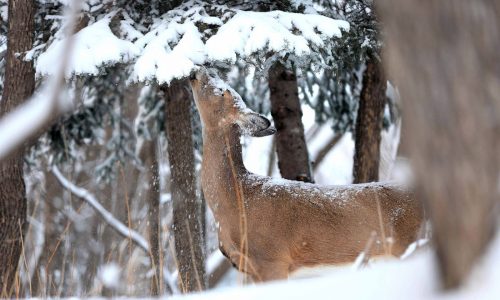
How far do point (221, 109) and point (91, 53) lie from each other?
131 cm

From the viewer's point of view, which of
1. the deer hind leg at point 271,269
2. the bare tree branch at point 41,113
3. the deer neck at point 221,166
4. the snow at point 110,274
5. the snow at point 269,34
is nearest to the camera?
the bare tree branch at point 41,113

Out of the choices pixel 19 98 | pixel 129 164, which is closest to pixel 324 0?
pixel 19 98

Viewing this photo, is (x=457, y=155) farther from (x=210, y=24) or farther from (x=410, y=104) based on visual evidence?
(x=210, y=24)

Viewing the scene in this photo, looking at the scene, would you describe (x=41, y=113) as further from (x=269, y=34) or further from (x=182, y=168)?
(x=182, y=168)

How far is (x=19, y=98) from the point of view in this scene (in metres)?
6.78

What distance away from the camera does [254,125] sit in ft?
22.3

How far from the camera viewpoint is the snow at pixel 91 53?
6305mm

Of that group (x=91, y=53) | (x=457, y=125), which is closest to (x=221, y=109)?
(x=91, y=53)

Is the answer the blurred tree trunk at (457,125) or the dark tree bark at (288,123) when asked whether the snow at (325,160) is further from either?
the blurred tree trunk at (457,125)

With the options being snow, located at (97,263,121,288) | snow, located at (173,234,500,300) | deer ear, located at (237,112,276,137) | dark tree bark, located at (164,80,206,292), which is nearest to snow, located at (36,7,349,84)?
deer ear, located at (237,112,276,137)

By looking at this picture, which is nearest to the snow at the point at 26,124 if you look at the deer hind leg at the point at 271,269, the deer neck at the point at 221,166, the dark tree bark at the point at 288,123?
the deer hind leg at the point at 271,269

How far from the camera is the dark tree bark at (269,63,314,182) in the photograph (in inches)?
351

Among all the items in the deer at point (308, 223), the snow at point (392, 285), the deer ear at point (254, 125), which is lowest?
the deer at point (308, 223)

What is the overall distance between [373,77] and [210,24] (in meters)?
2.75
